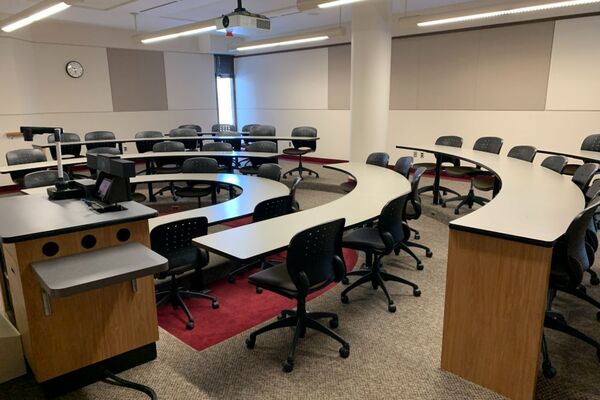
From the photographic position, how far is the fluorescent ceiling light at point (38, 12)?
494cm

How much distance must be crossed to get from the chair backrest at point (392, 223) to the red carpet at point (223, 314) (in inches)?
30.4

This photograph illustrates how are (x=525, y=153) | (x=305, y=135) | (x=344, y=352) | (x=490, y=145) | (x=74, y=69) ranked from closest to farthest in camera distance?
(x=344, y=352) → (x=525, y=153) → (x=490, y=145) → (x=305, y=135) → (x=74, y=69)

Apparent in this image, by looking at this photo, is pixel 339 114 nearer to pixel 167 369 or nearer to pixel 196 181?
pixel 196 181

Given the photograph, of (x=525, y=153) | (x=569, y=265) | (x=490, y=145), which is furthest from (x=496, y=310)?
(x=490, y=145)

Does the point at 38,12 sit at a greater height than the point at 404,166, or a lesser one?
greater

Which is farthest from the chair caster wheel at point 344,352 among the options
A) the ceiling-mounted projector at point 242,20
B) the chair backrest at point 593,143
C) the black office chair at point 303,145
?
the black office chair at point 303,145

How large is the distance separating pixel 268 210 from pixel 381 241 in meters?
1.01

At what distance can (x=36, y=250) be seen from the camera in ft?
6.74

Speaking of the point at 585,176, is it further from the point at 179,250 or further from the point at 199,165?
the point at 199,165

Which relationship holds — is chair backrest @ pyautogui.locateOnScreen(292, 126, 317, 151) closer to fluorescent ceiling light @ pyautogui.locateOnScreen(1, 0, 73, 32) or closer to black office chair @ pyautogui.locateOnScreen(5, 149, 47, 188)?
black office chair @ pyautogui.locateOnScreen(5, 149, 47, 188)

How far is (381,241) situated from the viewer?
3320 millimetres

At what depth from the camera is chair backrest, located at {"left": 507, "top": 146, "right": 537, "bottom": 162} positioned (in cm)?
552

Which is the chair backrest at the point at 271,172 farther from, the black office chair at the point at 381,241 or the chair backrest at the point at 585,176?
the chair backrest at the point at 585,176

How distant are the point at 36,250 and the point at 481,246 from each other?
220 centimetres
